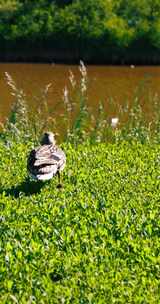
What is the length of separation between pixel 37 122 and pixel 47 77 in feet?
59.4

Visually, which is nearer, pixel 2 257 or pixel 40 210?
pixel 2 257

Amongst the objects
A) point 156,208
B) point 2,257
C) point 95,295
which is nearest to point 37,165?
point 156,208

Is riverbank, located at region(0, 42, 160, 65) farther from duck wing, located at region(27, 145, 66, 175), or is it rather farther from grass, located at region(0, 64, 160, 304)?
duck wing, located at region(27, 145, 66, 175)

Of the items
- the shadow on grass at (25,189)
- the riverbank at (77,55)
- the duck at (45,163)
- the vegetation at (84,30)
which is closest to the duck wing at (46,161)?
the duck at (45,163)

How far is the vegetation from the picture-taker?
127 ft

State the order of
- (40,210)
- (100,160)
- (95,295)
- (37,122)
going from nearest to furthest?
1. (95,295)
2. (40,210)
3. (100,160)
4. (37,122)

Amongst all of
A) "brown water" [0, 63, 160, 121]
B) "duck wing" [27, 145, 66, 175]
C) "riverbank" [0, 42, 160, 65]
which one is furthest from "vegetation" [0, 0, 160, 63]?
"duck wing" [27, 145, 66, 175]

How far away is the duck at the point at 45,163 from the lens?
1030 cm

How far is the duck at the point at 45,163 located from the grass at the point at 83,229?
26cm

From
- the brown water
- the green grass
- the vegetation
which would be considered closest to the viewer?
the green grass

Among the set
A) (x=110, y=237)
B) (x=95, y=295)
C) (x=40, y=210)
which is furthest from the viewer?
(x=40, y=210)

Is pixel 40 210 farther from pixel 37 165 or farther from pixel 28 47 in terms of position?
pixel 28 47

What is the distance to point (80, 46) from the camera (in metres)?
39.0

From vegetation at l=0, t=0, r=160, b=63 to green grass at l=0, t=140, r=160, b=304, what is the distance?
27024mm
